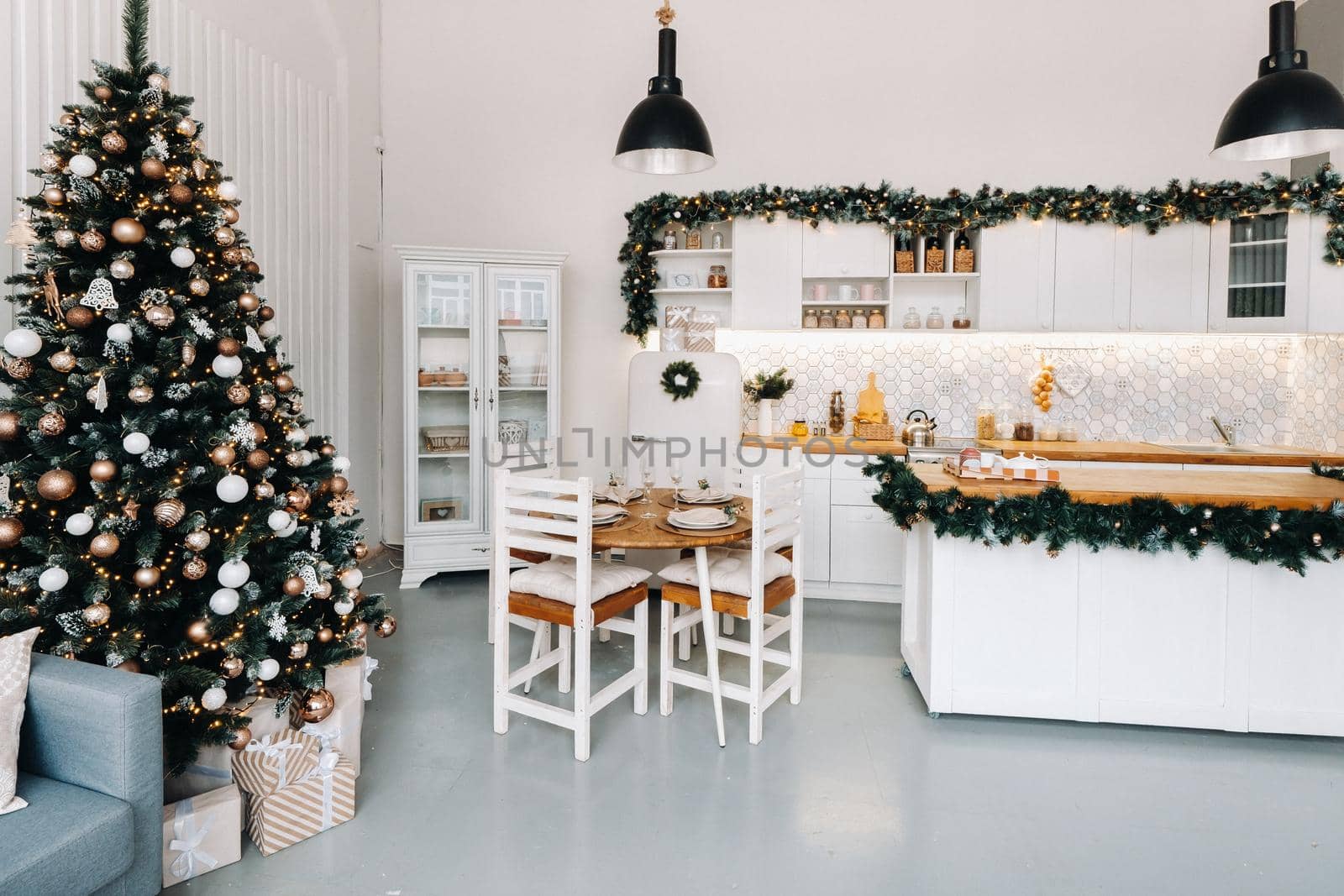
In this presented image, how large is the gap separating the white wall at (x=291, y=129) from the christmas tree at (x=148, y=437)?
714mm

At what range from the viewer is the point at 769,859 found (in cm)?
A: 210

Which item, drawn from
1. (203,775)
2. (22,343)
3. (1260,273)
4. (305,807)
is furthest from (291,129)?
(1260,273)

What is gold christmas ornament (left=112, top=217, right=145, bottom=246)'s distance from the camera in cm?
203

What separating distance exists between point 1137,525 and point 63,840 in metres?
3.10

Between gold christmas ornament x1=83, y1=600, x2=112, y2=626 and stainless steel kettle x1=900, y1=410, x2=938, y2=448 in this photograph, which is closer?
gold christmas ornament x1=83, y1=600, x2=112, y2=626

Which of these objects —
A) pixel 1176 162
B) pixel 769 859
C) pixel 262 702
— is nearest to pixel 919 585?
pixel 769 859

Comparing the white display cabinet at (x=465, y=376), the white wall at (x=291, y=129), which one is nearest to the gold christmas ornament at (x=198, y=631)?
the white wall at (x=291, y=129)

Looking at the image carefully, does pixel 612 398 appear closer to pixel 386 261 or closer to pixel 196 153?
pixel 386 261

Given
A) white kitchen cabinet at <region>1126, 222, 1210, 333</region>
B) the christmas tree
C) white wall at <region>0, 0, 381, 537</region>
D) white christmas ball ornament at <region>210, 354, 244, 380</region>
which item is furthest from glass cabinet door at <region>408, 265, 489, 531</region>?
white kitchen cabinet at <region>1126, 222, 1210, 333</region>

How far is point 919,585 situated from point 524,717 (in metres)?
1.69

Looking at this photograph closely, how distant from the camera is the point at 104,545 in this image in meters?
1.92

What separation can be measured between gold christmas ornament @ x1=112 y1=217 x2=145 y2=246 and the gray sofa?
1079 mm

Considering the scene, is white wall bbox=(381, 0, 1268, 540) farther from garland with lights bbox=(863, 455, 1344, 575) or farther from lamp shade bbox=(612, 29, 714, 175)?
garland with lights bbox=(863, 455, 1344, 575)

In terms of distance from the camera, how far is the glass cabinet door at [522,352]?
4.74 metres
